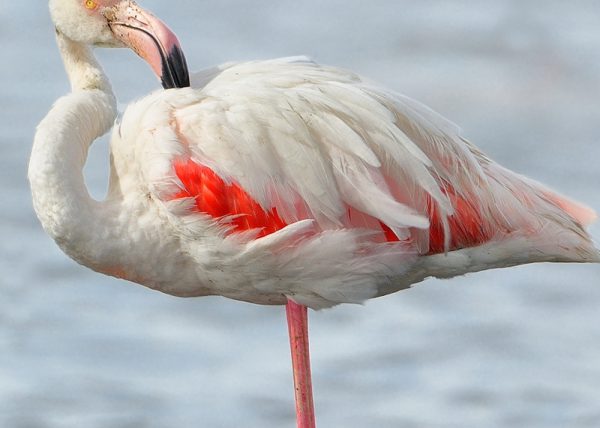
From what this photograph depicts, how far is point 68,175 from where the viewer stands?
6770mm

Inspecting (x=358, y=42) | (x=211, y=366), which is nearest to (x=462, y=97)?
(x=358, y=42)

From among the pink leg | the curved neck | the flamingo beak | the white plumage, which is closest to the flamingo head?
the flamingo beak

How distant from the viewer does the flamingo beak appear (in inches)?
273

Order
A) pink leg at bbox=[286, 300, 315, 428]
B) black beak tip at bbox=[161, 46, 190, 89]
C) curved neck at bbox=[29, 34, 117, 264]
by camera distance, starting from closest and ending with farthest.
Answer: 1. curved neck at bbox=[29, 34, 117, 264]
2. black beak tip at bbox=[161, 46, 190, 89]
3. pink leg at bbox=[286, 300, 315, 428]

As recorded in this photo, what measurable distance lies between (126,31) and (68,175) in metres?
0.65

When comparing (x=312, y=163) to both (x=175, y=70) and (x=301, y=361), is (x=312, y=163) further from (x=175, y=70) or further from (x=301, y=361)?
(x=301, y=361)

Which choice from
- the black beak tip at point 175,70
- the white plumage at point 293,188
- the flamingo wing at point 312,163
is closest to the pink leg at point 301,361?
the white plumage at point 293,188

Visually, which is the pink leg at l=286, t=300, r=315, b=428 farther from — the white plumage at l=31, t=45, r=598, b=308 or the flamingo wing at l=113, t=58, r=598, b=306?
the flamingo wing at l=113, t=58, r=598, b=306

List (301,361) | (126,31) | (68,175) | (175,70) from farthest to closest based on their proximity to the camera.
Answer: (301,361) < (126,31) < (175,70) < (68,175)

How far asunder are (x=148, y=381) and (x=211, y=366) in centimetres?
38

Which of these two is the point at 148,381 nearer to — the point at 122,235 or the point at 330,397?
the point at 330,397

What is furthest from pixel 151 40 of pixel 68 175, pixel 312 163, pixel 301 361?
pixel 301 361

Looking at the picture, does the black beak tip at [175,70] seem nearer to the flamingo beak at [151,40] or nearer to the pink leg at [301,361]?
the flamingo beak at [151,40]

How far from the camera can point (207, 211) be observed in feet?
22.3
